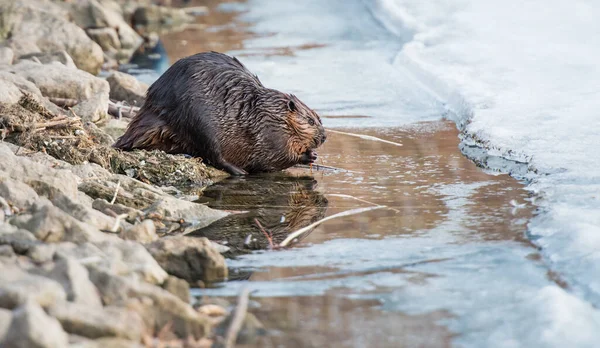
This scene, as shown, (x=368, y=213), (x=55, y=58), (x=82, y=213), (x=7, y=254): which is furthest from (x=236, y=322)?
(x=55, y=58)

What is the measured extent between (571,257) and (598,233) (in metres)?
0.29

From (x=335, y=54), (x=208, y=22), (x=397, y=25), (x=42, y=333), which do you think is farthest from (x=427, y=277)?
(x=208, y=22)

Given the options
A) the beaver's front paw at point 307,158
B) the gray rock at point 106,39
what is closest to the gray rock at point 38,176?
the beaver's front paw at point 307,158

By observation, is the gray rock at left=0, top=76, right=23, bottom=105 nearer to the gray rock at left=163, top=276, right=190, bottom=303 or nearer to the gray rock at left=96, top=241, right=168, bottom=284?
the gray rock at left=96, top=241, right=168, bottom=284

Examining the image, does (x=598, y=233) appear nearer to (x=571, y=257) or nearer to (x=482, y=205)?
(x=571, y=257)

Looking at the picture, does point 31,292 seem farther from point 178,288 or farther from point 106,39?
point 106,39

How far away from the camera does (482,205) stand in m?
5.29

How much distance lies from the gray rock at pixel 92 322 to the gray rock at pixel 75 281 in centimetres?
8

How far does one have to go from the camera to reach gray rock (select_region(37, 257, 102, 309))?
3307 mm

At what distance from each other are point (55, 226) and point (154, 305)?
34.1 inches

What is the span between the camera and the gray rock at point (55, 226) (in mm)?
4066

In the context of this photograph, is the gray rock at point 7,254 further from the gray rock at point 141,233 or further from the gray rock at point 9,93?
the gray rock at point 9,93

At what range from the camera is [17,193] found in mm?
4715

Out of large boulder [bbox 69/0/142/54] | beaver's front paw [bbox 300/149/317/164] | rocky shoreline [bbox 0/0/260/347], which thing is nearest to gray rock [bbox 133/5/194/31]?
large boulder [bbox 69/0/142/54]
